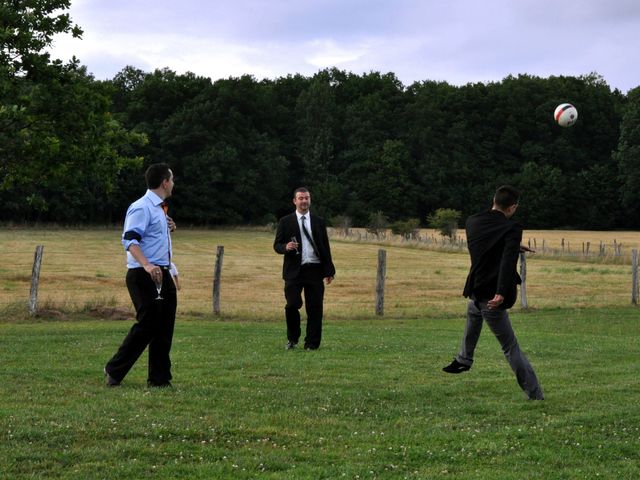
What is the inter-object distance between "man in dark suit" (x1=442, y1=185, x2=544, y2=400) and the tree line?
78.1m

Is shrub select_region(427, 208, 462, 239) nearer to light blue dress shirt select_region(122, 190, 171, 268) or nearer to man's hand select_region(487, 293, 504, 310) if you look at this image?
man's hand select_region(487, 293, 504, 310)

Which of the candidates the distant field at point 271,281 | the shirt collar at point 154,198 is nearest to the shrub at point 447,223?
the distant field at point 271,281

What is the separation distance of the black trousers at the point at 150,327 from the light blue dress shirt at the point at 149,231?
6.1 inches

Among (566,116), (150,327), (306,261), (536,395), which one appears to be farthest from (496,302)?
(566,116)

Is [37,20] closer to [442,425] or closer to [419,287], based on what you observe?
[442,425]

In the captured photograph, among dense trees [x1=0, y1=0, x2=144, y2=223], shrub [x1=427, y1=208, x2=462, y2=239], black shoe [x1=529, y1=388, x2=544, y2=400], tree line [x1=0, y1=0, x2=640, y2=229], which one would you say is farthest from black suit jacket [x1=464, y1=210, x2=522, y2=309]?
tree line [x1=0, y1=0, x2=640, y2=229]

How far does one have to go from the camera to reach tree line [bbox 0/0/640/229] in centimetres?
9538

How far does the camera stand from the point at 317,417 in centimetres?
789

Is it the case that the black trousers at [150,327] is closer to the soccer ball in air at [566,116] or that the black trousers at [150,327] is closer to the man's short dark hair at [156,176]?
the man's short dark hair at [156,176]

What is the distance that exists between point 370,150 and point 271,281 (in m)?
73.3

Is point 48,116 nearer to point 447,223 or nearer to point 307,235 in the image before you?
point 307,235

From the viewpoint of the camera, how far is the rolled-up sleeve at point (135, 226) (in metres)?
8.89

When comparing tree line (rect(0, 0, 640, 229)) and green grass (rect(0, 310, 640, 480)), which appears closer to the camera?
green grass (rect(0, 310, 640, 480))

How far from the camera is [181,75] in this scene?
105m
